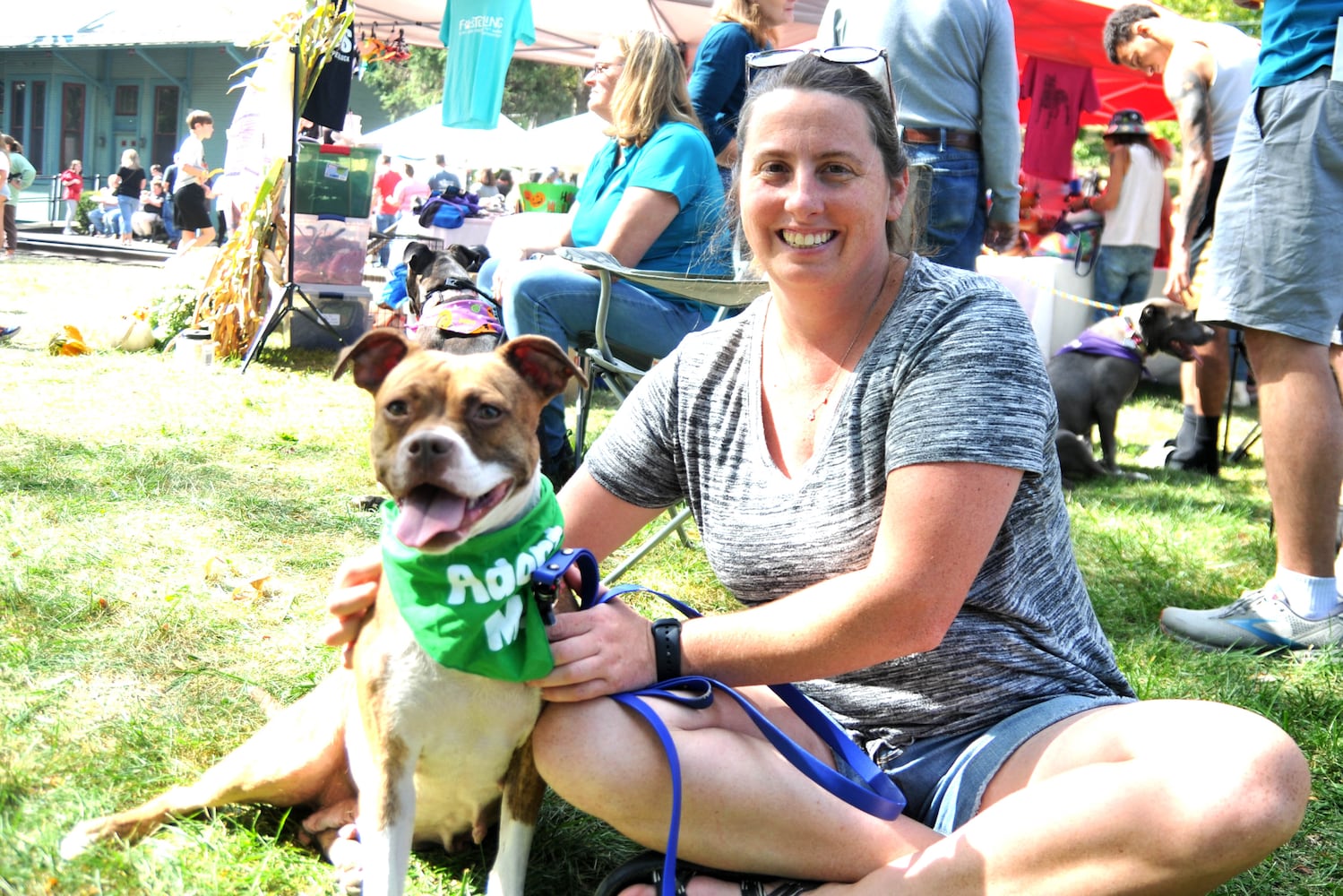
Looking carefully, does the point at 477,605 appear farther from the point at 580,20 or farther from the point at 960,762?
the point at 580,20

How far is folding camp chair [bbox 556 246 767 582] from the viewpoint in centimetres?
347

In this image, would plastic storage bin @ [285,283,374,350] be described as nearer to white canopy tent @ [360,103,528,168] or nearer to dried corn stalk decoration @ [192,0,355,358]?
dried corn stalk decoration @ [192,0,355,358]

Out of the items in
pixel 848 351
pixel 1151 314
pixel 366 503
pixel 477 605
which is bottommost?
pixel 366 503

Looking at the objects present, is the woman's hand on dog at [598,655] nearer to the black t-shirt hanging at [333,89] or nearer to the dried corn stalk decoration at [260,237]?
the dried corn stalk decoration at [260,237]

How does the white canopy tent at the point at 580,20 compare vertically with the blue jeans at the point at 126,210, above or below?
above

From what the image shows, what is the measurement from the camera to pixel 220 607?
345cm

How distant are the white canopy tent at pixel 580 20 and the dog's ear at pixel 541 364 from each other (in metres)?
9.38

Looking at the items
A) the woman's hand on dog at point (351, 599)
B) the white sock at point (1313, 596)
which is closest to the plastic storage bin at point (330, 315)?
the woman's hand on dog at point (351, 599)

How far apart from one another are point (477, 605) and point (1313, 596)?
2726 mm

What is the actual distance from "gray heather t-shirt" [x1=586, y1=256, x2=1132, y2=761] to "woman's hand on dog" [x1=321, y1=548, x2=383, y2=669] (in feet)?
2.11

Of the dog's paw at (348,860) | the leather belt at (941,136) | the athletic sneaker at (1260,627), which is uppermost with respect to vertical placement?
the leather belt at (941,136)

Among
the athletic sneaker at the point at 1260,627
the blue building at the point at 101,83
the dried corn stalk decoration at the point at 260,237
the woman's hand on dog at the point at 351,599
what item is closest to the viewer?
the woman's hand on dog at the point at 351,599

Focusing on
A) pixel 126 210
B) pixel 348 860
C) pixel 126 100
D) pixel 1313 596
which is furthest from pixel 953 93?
pixel 126 100

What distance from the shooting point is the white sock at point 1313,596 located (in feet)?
11.0
